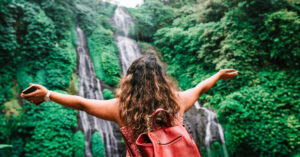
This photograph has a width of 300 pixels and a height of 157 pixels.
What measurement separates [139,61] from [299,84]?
20.9 ft

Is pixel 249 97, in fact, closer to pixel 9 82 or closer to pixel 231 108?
pixel 231 108

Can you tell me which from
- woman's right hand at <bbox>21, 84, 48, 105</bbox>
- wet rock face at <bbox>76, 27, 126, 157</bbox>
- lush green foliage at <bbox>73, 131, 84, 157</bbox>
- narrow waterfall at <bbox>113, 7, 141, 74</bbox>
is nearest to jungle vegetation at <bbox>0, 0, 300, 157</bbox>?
lush green foliage at <bbox>73, 131, 84, 157</bbox>

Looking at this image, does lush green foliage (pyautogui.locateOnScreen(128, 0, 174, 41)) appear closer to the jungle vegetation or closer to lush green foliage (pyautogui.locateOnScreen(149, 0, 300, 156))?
the jungle vegetation

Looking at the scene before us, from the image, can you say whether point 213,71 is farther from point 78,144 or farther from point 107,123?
point 78,144

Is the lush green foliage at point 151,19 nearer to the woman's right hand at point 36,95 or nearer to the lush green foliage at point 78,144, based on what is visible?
the lush green foliage at point 78,144

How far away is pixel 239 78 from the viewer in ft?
21.8

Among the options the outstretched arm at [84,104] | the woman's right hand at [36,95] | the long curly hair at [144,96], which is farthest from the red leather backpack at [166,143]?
the woman's right hand at [36,95]

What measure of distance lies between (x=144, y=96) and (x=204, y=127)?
224 inches

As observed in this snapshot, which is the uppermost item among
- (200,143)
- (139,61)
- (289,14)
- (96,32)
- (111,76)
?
(96,32)

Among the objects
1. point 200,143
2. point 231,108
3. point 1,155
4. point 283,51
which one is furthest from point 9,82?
point 283,51

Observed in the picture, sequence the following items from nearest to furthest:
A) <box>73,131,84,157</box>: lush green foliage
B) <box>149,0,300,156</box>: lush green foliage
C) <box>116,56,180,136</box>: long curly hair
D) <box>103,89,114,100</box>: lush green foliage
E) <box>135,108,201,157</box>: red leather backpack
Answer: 1. <box>135,108,201,157</box>: red leather backpack
2. <box>116,56,180,136</box>: long curly hair
3. <box>149,0,300,156</box>: lush green foliage
4. <box>73,131,84,157</box>: lush green foliage
5. <box>103,89,114,100</box>: lush green foliage

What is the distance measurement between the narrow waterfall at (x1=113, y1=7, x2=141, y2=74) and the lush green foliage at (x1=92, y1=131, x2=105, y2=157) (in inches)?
183

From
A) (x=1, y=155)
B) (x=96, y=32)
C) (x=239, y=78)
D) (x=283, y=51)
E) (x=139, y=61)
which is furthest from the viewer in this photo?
(x=96, y=32)

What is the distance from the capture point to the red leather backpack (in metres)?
0.98
